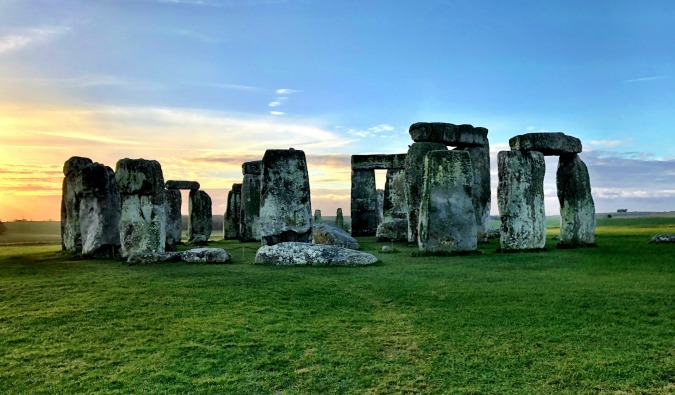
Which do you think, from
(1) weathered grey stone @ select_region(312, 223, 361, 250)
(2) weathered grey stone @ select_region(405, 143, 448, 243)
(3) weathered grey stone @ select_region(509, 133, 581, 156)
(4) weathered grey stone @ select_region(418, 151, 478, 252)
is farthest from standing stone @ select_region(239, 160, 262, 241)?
(3) weathered grey stone @ select_region(509, 133, 581, 156)

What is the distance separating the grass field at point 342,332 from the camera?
547 centimetres

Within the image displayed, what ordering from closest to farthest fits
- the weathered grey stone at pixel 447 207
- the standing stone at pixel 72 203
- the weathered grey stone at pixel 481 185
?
the weathered grey stone at pixel 447 207, the standing stone at pixel 72 203, the weathered grey stone at pixel 481 185

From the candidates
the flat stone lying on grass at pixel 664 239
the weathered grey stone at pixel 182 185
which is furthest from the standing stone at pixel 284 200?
the flat stone lying on grass at pixel 664 239

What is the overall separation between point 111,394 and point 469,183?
35.1 ft

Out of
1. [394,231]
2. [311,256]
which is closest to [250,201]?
[394,231]

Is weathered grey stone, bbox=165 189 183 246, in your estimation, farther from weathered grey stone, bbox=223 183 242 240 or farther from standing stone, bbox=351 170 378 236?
standing stone, bbox=351 170 378 236

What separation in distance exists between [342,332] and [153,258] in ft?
25.3

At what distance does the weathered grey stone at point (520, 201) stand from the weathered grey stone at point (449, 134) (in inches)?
125

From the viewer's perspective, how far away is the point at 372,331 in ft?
22.7

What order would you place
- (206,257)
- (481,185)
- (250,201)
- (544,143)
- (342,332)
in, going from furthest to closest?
(250,201) → (481,185) → (544,143) → (206,257) → (342,332)

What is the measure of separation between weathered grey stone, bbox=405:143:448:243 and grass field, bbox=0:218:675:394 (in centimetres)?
614

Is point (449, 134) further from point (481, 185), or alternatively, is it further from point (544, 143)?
point (544, 143)

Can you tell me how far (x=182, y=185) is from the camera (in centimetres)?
2434

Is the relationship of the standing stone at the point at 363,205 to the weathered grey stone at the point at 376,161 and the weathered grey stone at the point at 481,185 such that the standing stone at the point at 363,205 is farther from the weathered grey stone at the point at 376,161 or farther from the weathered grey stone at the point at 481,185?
the weathered grey stone at the point at 481,185
